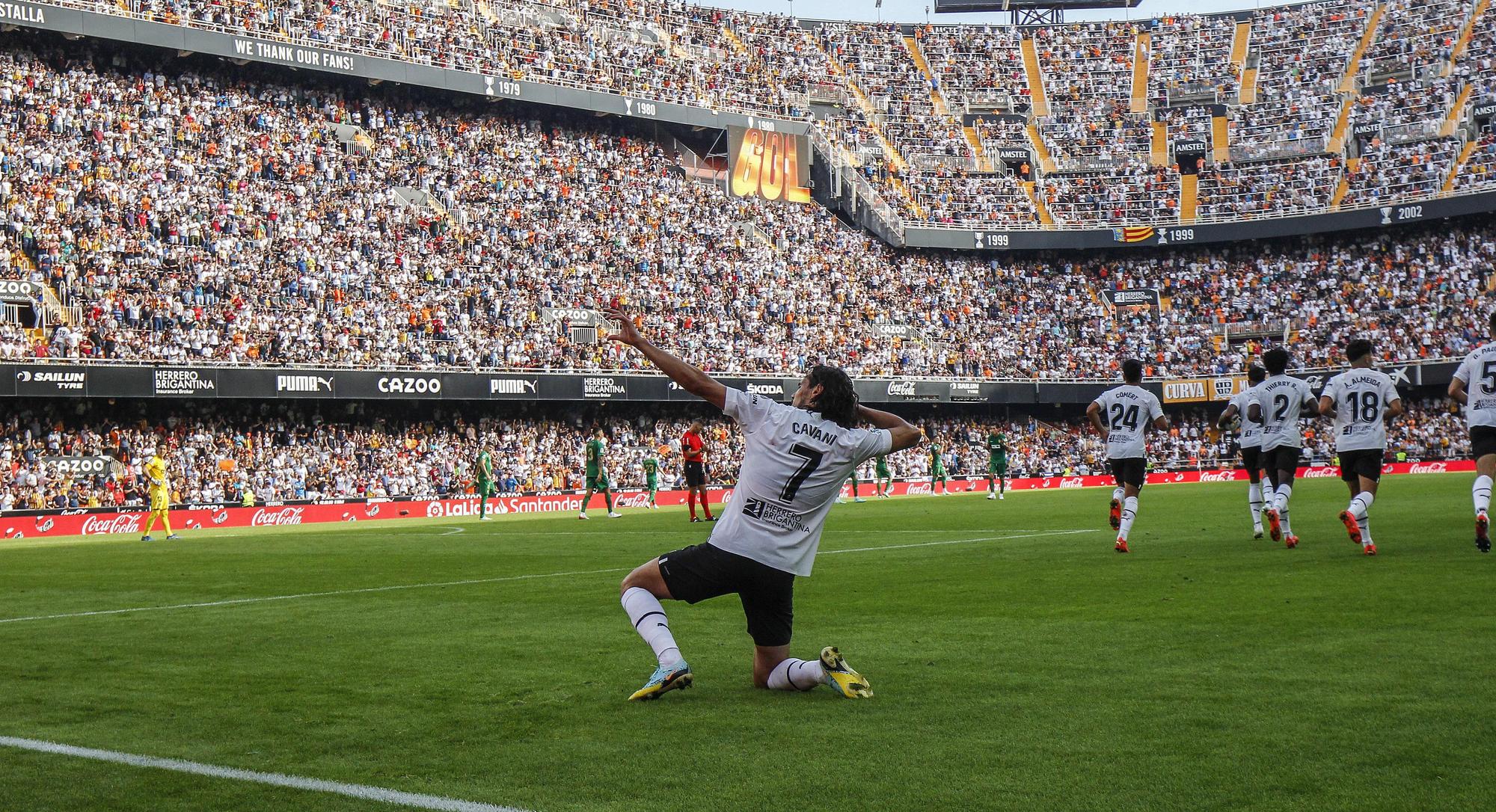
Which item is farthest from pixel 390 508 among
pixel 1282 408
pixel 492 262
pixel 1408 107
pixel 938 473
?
pixel 1408 107

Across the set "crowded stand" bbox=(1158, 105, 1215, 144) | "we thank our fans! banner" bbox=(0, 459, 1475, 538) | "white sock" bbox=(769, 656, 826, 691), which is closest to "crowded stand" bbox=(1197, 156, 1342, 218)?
"crowded stand" bbox=(1158, 105, 1215, 144)

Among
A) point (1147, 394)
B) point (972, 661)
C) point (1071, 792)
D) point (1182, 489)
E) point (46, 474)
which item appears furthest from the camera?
point (1182, 489)

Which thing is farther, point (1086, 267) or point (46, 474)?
point (1086, 267)

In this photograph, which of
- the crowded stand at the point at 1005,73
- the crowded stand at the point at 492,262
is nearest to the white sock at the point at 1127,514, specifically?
the crowded stand at the point at 492,262

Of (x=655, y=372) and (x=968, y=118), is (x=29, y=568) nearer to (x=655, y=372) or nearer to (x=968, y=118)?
(x=655, y=372)

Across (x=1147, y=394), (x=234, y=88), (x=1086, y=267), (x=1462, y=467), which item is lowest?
(x=1462, y=467)

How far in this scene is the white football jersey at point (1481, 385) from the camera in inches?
588

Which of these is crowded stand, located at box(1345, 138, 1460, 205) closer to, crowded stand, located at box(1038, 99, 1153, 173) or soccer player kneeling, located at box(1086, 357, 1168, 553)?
crowded stand, located at box(1038, 99, 1153, 173)

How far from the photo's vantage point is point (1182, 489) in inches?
1724

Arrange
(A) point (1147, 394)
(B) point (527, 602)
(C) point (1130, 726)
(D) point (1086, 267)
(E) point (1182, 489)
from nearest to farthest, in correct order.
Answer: (C) point (1130, 726) < (B) point (527, 602) < (A) point (1147, 394) < (E) point (1182, 489) < (D) point (1086, 267)

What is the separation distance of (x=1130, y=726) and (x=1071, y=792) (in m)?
1.32

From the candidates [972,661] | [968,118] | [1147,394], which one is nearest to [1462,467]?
[968,118]

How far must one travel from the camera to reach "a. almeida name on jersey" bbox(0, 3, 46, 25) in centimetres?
4200

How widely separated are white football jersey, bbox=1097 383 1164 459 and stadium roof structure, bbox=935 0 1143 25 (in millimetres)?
65456
